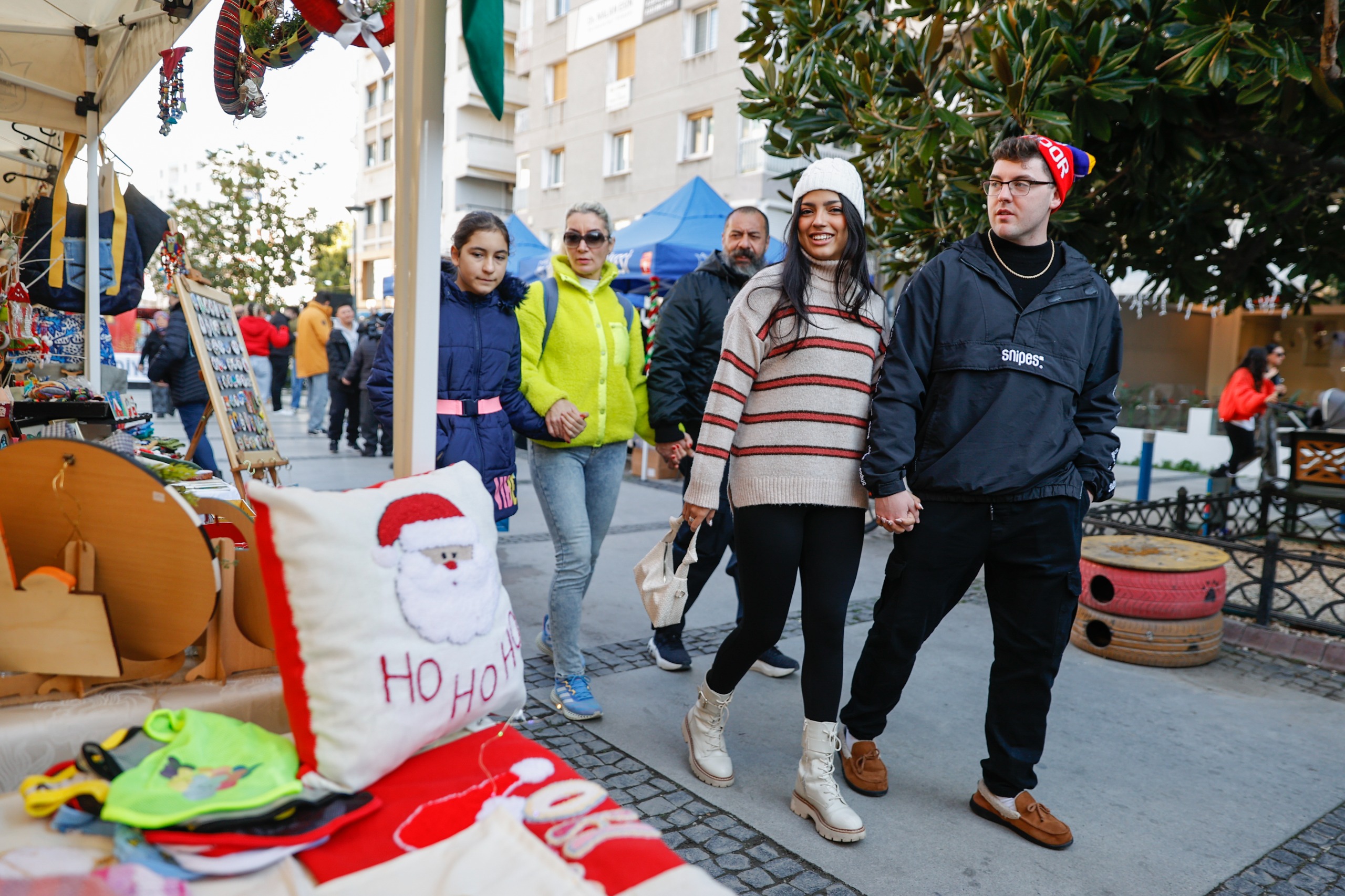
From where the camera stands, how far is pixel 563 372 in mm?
3633

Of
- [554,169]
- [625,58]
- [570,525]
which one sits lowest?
[570,525]

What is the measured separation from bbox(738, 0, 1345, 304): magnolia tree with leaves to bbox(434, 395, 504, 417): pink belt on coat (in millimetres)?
2421

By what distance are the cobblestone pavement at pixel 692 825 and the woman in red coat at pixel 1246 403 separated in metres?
8.35

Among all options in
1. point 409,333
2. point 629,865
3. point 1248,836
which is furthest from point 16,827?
point 1248,836

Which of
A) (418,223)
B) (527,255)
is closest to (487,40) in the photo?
(418,223)

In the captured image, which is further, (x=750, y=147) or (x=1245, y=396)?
(x=750, y=147)

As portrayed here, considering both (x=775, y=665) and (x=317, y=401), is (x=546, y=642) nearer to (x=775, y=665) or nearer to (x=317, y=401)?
(x=775, y=665)

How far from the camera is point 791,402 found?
2.81 m

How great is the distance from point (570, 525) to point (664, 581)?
1.91 feet

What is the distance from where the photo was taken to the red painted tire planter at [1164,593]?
4418 millimetres

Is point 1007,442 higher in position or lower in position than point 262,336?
lower

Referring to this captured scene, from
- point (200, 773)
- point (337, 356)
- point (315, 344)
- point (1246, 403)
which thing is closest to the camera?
point (200, 773)

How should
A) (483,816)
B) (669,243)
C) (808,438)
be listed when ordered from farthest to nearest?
(669,243) → (808,438) → (483,816)

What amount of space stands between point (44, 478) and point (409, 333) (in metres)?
0.86
